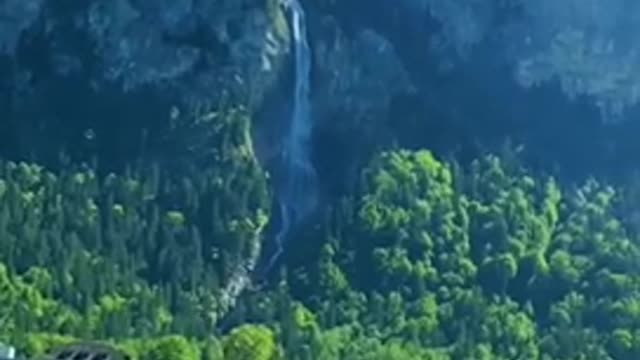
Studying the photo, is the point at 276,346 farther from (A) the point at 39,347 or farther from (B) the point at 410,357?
(A) the point at 39,347

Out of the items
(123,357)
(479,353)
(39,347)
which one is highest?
(479,353)

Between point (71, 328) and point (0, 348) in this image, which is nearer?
point (0, 348)

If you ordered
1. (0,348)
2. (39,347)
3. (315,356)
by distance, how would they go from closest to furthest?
(0,348), (39,347), (315,356)

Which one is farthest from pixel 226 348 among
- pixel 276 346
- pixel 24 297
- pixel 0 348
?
pixel 0 348

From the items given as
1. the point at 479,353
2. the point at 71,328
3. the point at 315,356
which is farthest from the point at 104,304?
the point at 479,353

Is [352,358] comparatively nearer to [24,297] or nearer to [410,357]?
[410,357]

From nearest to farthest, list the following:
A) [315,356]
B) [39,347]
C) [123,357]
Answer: [123,357] → [39,347] → [315,356]

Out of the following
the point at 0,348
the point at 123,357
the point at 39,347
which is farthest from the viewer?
the point at 39,347

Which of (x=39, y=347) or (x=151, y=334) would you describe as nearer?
(x=39, y=347)

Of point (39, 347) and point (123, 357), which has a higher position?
point (39, 347)
